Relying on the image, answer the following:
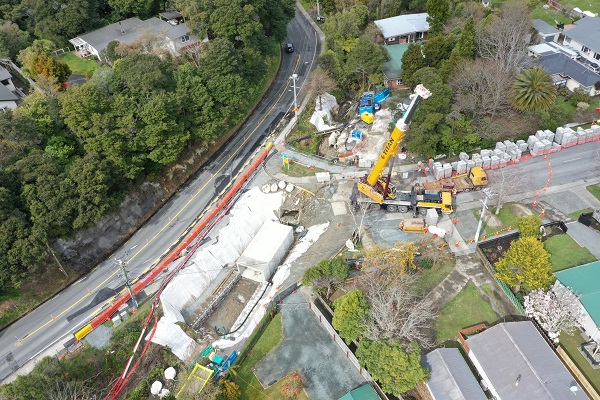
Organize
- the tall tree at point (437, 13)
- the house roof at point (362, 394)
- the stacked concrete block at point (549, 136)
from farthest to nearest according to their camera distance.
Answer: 1. the tall tree at point (437, 13)
2. the stacked concrete block at point (549, 136)
3. the house roof at point (362, 394)

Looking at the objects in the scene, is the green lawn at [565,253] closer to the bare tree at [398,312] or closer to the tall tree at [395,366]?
the bare tree at [398,312]

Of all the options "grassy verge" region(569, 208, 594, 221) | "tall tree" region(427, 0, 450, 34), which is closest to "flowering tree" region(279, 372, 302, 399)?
"grassy verge" region(569, 208, 594, 221)

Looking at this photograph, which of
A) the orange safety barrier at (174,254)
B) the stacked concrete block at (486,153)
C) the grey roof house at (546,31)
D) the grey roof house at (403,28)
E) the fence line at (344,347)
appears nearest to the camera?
the fence line at (344,347)

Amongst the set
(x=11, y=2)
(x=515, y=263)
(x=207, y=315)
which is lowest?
(x=207, y=315)

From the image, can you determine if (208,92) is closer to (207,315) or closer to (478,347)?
(207,315)

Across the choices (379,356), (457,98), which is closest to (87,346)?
(379,356)

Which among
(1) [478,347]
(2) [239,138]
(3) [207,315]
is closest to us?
(1) [478,347]

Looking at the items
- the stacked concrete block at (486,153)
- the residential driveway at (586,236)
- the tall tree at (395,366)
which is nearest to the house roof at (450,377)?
the tall tree at (395,366)
